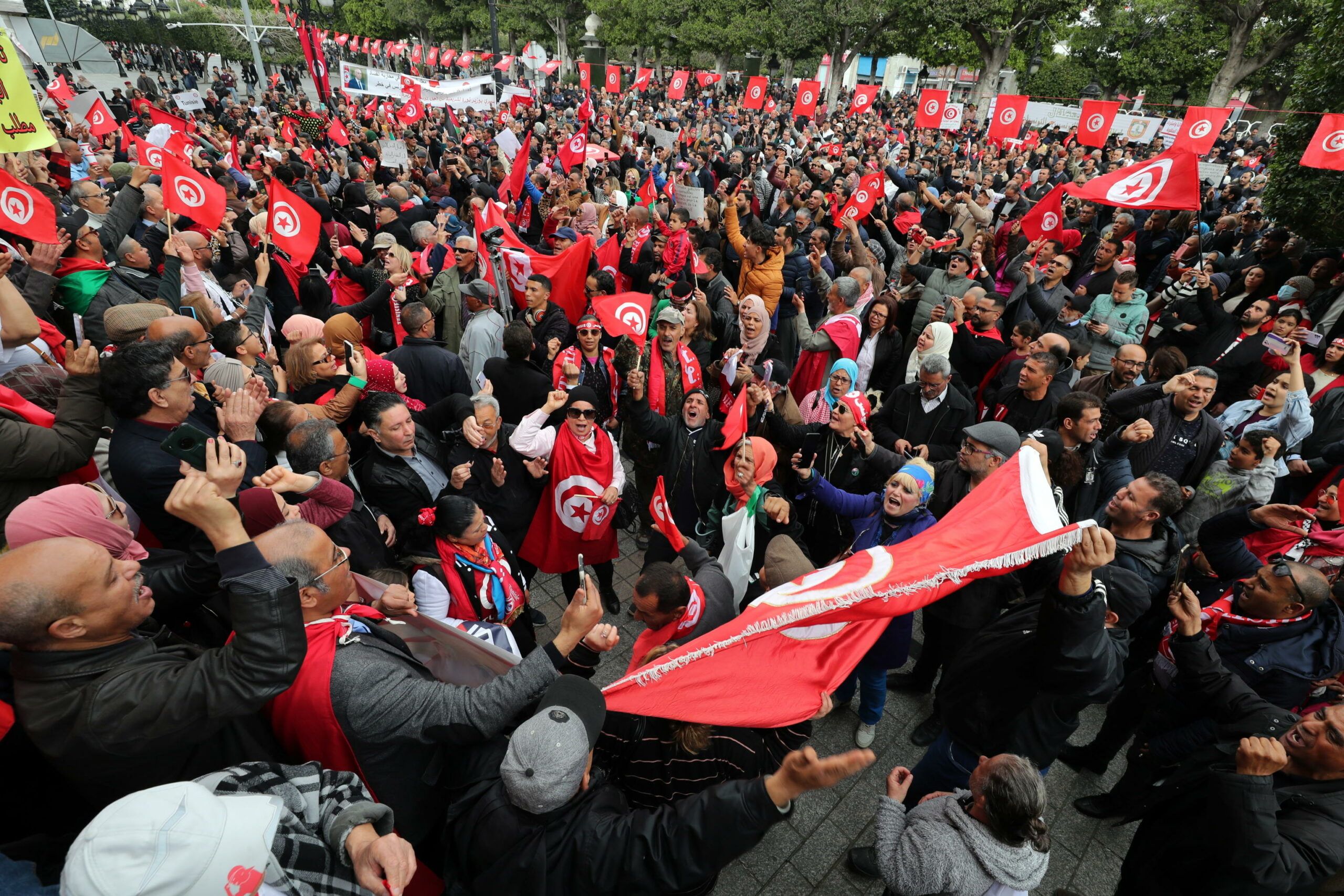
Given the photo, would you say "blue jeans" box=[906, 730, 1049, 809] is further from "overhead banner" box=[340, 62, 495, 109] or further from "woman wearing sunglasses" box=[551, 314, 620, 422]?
"overhead banner" box=[340, 62, 495, 109]

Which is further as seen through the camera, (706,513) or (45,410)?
(706,513)

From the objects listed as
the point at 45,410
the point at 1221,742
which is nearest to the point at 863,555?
the point at 1221,742

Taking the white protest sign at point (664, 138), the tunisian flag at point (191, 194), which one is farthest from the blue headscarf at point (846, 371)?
the white protest sign at point (664, 138)

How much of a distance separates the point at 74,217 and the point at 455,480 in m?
5.18

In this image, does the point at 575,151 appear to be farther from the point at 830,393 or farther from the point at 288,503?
the point at 288,503

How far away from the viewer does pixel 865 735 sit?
155 inches

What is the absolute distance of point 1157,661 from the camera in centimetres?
341

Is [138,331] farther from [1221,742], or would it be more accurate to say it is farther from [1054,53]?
[1054,53]

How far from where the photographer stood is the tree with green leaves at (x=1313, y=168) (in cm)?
781

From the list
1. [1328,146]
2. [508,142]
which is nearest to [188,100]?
[508,142]

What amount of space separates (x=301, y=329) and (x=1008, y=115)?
15.7 meters

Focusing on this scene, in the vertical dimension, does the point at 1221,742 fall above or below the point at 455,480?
below

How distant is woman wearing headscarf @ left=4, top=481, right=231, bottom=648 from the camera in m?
2.23

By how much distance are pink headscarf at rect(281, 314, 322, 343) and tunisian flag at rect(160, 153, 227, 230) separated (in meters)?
2.39
